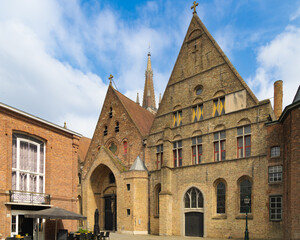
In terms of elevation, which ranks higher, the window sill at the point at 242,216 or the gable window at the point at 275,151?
the gable window at the point at 275,151

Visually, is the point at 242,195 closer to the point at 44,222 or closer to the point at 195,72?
the point at 195,72

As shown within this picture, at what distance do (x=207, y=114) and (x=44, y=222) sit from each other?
47.4 feet

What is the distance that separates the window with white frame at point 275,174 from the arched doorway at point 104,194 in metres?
16.3

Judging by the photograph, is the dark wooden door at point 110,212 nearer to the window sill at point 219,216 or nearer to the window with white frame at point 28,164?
the window sill at point 219,216

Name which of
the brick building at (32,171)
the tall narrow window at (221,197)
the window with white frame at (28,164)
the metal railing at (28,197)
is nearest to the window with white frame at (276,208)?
the tall narrow window at (221,197)

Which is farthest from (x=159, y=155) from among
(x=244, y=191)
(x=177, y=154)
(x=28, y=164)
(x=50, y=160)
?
(x=28, y=164)

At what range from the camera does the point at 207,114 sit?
23.5 m

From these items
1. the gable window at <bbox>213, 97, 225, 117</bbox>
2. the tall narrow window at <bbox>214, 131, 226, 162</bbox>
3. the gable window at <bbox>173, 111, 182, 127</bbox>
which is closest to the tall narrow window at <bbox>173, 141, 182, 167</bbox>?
the gable window at <bbox>173, 111, 182, 127</bbox>

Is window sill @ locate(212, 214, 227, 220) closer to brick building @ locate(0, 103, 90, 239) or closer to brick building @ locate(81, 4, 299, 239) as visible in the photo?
brick building @ locate(81, 4, 299, 239)

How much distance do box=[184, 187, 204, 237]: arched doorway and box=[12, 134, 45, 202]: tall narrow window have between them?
11818mm

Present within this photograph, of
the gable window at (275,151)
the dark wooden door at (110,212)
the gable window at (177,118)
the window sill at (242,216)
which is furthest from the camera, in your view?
the dark wooden door at (110,212)

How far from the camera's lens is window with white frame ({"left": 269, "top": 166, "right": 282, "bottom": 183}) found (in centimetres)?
1877

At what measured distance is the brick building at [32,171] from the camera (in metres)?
14.4

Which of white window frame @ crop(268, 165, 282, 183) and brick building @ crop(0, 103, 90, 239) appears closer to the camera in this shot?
brick building @ crop(0, 103, 90, 239)
